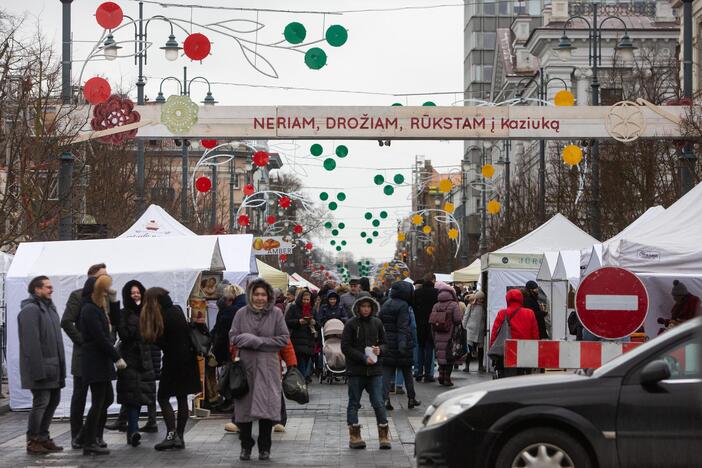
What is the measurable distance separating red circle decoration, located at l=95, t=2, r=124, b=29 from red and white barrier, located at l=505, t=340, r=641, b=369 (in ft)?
29.7

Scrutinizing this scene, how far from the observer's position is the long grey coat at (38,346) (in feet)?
46.5

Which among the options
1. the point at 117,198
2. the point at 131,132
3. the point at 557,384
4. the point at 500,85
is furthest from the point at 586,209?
the point at 500,85

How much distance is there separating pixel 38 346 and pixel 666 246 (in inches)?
286

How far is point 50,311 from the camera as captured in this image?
1452 cm

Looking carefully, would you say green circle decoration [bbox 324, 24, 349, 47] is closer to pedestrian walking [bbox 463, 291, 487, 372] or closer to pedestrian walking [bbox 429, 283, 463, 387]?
pedestrian walking [bbox 429, 283, 463, 387]

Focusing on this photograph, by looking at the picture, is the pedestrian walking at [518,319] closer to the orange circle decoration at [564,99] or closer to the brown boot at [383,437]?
the brown boot at [383,437]

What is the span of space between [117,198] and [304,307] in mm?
15201

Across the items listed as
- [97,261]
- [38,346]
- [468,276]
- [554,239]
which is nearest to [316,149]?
[554,239]

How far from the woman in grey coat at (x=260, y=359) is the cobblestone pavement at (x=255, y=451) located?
0.37 meters

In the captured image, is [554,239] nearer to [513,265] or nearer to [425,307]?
[513,265]

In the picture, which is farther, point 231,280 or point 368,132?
point 368,132

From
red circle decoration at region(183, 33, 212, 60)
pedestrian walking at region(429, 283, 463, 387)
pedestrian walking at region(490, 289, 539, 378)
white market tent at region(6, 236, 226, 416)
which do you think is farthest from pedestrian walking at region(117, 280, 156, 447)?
pedestrian walking at region(429, 283, 463, 387)

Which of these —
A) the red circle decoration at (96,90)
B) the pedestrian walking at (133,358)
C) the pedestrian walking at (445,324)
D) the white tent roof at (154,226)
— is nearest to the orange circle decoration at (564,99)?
the pedestrian walking at (445,324)

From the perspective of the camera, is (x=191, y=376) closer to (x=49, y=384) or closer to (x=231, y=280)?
(x=49, y=384)
